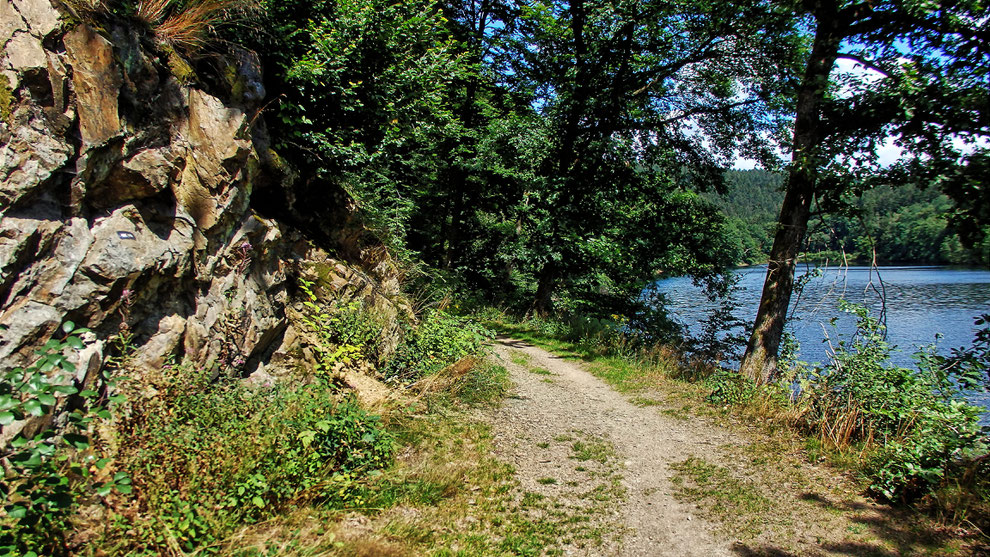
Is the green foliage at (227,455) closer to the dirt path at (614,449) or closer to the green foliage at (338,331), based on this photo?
the green foliage at (338,331)

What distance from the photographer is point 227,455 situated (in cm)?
373

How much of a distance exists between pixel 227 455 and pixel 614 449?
4.26 metres

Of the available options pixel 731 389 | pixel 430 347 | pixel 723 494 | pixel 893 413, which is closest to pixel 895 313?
pixel 731 389

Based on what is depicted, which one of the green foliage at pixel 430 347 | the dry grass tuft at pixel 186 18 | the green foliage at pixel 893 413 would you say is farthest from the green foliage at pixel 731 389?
the dry grass tuft at pixel 186 18

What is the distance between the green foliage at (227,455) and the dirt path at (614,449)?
72.0 inches

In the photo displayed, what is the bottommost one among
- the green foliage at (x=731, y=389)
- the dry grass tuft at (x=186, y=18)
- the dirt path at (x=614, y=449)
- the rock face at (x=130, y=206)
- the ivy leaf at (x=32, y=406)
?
the dirt path at (x=614, y=449)

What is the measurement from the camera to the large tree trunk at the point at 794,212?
7.38m

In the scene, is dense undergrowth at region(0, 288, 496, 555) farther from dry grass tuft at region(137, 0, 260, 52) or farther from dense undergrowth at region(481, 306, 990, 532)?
dense undergrowth at region(481, 306, 990, 532)

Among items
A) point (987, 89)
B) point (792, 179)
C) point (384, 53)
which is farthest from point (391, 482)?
point (987, 89)

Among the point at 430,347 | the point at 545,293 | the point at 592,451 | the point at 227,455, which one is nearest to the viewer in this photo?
the point at 227,455

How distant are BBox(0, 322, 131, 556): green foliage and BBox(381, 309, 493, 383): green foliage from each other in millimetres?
3689

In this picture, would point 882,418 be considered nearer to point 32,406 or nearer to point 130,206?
point 32,406

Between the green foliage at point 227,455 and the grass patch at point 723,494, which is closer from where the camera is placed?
the green foliage at point 227,455

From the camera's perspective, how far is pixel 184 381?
411 cm
